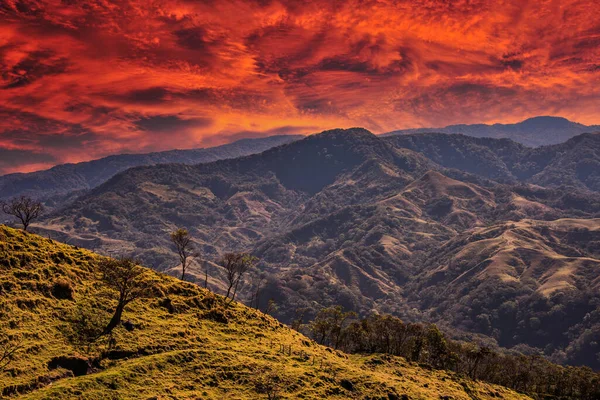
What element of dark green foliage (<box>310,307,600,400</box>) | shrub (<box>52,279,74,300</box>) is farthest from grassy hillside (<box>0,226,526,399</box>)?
dark green foliage (<box>310,307,600,400</box>)

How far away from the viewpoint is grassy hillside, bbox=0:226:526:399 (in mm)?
72562

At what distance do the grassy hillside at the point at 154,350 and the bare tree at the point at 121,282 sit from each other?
10.3ft

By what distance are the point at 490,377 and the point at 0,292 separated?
208 m

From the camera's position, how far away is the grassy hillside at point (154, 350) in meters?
72.6

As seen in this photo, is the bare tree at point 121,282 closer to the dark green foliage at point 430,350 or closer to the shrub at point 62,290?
the shrub at point 62,290

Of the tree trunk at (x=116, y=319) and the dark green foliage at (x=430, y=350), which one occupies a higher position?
the tree trunk at (x=116, y=319)

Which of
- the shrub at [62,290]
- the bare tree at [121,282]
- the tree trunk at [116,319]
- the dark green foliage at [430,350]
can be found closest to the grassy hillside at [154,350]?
the shrub at [62,290]

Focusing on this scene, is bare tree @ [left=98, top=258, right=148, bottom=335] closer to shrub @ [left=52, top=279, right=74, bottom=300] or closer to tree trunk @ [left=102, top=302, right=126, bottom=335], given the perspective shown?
tree trunk @ [left=102, top=302, right=126, bottom=335]

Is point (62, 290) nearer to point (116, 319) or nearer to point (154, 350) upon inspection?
point (116, 319)

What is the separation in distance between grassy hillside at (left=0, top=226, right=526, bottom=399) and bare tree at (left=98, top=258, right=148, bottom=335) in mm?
3125

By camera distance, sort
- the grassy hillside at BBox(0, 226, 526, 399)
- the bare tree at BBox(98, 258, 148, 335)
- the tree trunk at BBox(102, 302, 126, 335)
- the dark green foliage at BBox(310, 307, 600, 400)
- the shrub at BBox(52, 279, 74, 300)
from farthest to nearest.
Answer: the dark green foliage at BBox(310, 307, 600, 400)
the shrub at BBox(52, 279, 74, 300)
the bare tree at BBox(98, 258, 148, 335)
the tree trunk at BBox(102, 302, 126, 335)
the grassy hillside at BBox(0, 226, 526, 399)

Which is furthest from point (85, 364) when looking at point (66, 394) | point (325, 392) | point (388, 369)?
point (388, 369)

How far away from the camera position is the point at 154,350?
87.6 metres

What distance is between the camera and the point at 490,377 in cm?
19512
